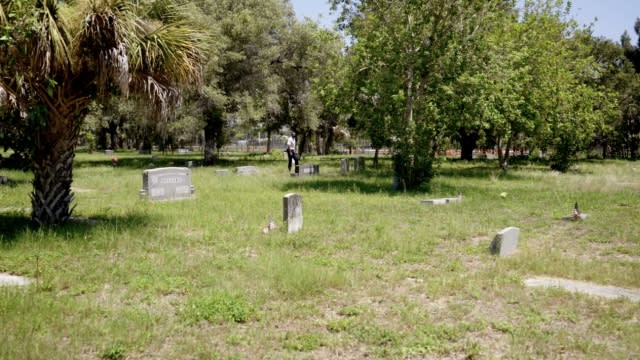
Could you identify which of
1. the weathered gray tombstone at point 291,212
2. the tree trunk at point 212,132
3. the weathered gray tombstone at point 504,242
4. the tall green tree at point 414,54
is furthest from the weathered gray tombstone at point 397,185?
the tree trunk at point 212,132

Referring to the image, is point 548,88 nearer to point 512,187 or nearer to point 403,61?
point 512,187

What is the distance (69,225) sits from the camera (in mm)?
9391

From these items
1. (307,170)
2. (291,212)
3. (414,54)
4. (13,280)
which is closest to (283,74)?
(307,170)

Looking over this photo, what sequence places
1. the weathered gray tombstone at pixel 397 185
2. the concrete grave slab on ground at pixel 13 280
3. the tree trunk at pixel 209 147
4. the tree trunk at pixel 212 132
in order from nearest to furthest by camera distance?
1. the concrete grave slab on ground at pixel 13 280
2. the weathered gray tombstone at pixel 397 185
3. the tree trunk at pixel 212 132
4. the tree trunk at pixel 209 147

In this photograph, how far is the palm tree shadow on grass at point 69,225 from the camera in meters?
8.41

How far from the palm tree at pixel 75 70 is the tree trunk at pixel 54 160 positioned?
0.05 feet

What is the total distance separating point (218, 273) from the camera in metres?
6.74

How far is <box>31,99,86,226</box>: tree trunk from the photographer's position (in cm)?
915

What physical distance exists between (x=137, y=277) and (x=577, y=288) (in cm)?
555

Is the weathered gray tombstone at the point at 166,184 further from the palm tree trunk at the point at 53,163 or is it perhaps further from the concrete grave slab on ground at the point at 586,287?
the concrete grave slab on ground at the point at 586,287

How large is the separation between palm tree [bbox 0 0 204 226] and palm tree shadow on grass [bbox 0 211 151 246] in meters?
0.33

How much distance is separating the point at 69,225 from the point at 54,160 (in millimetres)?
1215

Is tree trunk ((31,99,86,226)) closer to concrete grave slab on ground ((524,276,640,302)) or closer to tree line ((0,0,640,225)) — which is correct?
tree line ((0,0,640,225))

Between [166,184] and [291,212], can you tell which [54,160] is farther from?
[166,184]
